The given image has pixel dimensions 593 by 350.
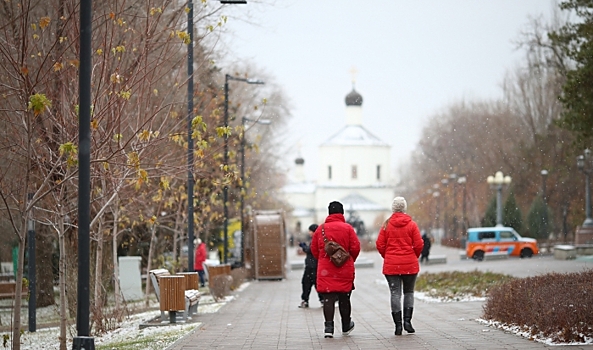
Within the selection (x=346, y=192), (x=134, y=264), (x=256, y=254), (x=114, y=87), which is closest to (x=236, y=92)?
(x=256, y=254)

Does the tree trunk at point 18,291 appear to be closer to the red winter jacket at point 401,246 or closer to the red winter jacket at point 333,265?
the red winter jacket at point 333,265

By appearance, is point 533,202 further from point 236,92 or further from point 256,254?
point 256,254

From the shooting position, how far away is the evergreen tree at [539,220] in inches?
2537

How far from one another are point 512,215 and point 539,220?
6.93 ft

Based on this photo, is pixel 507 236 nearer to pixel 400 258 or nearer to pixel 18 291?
pixel 400 258

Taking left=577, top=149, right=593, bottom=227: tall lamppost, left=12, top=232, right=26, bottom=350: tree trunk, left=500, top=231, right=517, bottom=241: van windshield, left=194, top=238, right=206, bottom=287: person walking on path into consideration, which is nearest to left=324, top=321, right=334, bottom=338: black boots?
left=12, top=232, right=26, bottom=350: tree trunk

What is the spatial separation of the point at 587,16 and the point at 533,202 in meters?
36.0

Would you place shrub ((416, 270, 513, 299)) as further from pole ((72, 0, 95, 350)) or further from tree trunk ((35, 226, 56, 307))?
pole ((72, 0, 95, 350))

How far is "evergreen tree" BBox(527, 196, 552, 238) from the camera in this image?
64438 mm

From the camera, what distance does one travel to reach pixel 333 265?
14102 mm

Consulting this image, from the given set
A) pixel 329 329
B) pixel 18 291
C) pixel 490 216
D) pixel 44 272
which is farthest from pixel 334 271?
pixel 490 216

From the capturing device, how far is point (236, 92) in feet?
177

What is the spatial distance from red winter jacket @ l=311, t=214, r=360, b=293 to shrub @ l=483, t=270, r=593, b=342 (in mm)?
2247

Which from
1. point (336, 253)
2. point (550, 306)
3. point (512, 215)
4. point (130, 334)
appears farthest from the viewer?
point (512, 215)
